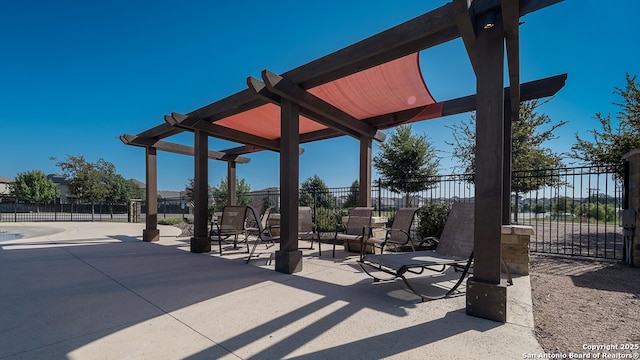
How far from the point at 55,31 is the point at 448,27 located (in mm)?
13984

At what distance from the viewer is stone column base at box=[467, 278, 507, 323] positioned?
94.0 inches

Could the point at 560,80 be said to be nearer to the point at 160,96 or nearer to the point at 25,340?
the point at 25,340

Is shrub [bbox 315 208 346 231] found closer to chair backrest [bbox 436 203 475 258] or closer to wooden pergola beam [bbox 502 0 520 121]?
chair backrest [bbox 436 203 475 258]

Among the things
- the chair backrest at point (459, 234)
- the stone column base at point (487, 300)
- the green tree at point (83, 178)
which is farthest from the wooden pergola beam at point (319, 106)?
the green tree at point (83, 178)

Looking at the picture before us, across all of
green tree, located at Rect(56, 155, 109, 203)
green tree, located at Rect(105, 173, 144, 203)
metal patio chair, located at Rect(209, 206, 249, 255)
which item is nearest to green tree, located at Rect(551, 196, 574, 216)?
metal patio chair, located at Rect(209, 206, 249, 255)

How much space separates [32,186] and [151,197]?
4655cm

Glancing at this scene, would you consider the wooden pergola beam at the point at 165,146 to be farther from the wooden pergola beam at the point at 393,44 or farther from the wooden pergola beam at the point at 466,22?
the wooden pergola beam at the point at 466,22

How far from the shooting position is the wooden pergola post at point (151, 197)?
7.58 metres

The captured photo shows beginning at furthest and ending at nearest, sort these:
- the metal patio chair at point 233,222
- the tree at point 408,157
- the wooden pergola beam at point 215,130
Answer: the tree at point 408,157
the wooden pergola beam at point 215,130
the metal patio chair at point 233,222

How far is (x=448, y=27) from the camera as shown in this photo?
8.91 feet

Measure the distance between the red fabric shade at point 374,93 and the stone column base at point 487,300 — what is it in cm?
278

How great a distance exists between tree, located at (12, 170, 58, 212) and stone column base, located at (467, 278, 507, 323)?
50763 mm

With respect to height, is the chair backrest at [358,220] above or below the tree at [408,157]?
below

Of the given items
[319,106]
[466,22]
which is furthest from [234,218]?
[466,22]
